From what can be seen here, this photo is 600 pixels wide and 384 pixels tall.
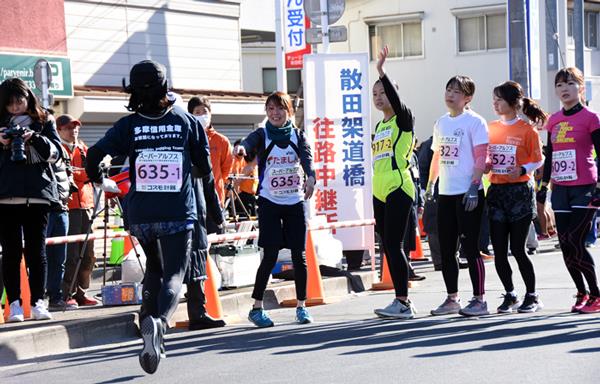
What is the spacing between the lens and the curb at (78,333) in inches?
332

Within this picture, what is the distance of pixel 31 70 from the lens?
23.4m

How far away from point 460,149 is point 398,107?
0.63 metres

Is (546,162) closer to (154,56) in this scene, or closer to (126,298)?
(126,298)

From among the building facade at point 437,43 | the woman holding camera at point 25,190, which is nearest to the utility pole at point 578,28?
the building facade at point 437,43

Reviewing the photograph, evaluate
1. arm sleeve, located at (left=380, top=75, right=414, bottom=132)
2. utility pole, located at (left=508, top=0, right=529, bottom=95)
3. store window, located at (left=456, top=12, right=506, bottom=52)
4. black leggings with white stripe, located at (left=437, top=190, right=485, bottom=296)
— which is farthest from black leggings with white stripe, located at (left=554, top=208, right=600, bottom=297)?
store window, located at (left=456, top=12, right=506, bottom=52)

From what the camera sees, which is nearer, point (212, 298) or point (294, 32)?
point (212, 298)

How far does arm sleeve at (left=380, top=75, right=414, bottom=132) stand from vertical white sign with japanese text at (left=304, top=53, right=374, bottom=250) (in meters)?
4.72

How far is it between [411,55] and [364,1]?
270cm

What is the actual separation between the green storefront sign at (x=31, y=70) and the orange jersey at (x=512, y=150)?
1454 centimetres

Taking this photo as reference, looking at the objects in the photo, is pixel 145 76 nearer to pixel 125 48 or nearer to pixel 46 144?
pixel 46 144

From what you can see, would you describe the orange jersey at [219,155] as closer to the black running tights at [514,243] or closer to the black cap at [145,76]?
the black running tights at [514,243]

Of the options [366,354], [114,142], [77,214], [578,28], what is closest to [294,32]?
[578,28]

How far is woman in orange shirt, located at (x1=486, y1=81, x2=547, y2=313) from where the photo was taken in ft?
31.5

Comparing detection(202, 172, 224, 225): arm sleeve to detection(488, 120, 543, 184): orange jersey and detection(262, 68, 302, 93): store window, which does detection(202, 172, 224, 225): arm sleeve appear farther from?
detection(262, 68, 302, 93): store window
